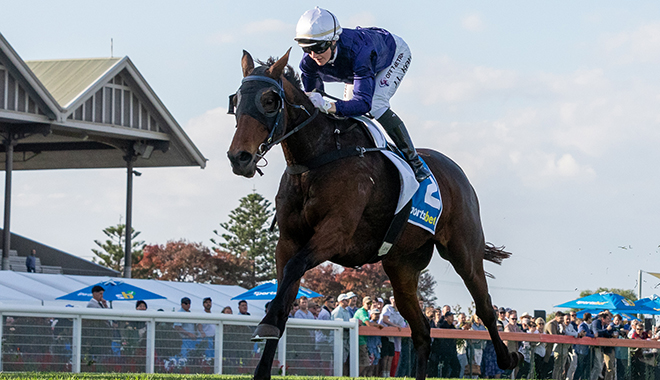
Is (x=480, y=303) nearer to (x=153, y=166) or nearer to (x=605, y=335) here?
(x=605, y=335)

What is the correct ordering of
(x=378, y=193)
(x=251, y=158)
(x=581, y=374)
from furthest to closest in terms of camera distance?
1. (x=581, y=374)
2. (x=378, y=193)
3. (x=251, y=158)

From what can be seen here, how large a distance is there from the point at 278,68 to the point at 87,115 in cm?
2192

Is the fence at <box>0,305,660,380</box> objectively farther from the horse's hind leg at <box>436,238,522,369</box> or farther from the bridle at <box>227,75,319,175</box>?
the bridle at <box>227,75,319,175</box>

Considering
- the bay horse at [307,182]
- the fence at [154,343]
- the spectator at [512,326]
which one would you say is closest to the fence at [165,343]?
the fence at [154,343]

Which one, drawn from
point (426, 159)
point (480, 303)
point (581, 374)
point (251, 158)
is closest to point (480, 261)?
point (480, 303)

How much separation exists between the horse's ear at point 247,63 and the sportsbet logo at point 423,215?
1.61 metres

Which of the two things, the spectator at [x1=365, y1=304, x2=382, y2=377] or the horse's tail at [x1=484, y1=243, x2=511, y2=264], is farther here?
the spectator at [x1=365, y1=304, x2=382, y2=377]

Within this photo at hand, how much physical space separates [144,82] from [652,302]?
16.9m

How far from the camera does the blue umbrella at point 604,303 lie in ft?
75.7

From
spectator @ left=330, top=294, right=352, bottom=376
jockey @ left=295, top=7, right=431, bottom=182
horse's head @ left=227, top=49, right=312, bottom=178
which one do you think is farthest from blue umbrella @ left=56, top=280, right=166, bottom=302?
horse's head @ left=227, top=49, right=312, bottom=178

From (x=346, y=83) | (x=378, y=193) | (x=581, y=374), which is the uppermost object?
(x=346, y=83)

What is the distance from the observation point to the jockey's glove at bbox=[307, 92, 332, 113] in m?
5.87

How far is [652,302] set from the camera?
80.4 feet

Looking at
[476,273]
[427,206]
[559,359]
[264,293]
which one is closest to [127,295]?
[264,293]
